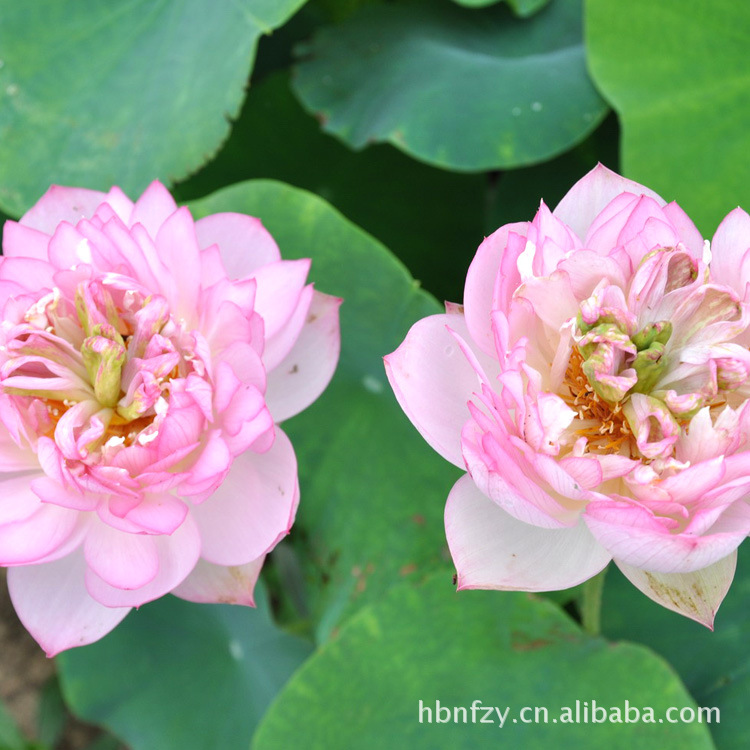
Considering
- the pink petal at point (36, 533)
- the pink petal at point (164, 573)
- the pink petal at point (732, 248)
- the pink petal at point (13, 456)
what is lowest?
the pink petal at point (164, 573)

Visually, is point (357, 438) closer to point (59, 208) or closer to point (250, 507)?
point (250, 507)

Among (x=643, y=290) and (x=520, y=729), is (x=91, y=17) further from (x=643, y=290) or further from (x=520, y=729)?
(x=520, y=729)

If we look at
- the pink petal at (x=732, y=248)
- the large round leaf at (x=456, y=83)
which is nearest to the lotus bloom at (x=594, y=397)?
the pink petal at (x=732, y=248)

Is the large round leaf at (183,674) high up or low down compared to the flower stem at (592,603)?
down

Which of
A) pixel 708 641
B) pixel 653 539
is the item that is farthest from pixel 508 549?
pixel 708 641

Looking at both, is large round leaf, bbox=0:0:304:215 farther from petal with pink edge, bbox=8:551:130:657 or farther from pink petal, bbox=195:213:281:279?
petal with pink edge, bbox=8:551:130:657

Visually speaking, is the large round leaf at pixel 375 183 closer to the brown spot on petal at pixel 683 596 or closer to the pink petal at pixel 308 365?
the pink petal at pixel 308 365
